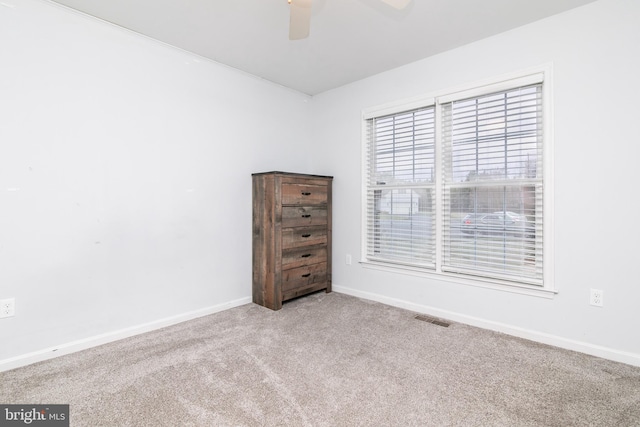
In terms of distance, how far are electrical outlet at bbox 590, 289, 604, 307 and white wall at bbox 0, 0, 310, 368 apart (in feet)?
9.29

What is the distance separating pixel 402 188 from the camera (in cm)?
320

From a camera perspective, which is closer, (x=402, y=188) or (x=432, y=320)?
(x=432, y=320)

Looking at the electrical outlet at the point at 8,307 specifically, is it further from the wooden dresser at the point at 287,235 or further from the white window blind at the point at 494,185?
the white window blind at the point at 494,185

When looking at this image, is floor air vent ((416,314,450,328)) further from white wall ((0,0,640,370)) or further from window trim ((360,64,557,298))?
window trim ((360,64,557,298))

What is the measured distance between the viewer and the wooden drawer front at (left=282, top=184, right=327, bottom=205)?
10.2 feet

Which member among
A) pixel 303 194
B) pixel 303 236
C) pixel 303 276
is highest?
pixel 303 194

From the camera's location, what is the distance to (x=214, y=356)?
2117 mm

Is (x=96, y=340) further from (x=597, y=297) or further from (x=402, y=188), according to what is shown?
(x=597, y=297)

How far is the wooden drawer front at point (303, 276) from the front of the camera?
10.3ft

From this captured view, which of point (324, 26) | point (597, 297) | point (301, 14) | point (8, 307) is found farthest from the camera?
point (324, 26)

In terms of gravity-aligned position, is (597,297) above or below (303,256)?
below

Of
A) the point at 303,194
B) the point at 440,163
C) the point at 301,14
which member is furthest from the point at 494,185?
the point at 301,14

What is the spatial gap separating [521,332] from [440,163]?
4.96 ft

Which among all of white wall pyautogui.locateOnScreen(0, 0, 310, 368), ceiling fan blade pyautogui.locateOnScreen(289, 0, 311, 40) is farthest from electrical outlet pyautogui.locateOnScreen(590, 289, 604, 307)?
white wall pyautogui.locateOnScreen(0, 0, 310, 368)
